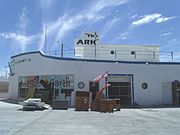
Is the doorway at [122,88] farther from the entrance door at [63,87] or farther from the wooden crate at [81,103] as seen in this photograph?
the wooden crate at [81,103]

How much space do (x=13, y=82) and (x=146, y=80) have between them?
15.0 m

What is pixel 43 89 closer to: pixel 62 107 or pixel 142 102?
pixel 62 107

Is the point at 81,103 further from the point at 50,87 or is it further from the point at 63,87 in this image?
the point at 50,87

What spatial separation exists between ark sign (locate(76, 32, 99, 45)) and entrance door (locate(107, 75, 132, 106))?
18.1 feet

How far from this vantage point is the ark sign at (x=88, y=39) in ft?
104

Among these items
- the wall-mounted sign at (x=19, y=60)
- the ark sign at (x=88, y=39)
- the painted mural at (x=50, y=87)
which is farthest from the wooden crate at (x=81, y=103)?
the wall-mounted sign at (x=19, y=60)

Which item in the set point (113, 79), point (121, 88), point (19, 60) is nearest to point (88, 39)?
point (113, 79)

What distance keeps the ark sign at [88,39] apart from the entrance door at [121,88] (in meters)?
5.52

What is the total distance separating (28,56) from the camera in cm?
3155

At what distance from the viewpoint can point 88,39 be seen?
31.9 m

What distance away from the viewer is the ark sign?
31.6 m

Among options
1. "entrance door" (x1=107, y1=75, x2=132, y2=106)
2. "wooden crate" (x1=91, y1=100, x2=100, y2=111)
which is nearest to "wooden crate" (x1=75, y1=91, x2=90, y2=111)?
"wooden crate" (x1=91, y1=100, x2=100, y2=111)

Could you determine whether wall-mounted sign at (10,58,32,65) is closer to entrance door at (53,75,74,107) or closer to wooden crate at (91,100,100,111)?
entrance door at (53,75,74,107)

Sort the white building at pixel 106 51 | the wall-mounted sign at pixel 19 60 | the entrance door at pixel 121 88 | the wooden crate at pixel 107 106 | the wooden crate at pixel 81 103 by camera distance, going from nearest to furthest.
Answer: the wooden crate at pixel 107 106 → the wooden crate at pixel 81 103 → the entrance door at pixel 121 88 → the white building at pixel 106 51 → the wall-mounted sign at pixel 19 60
